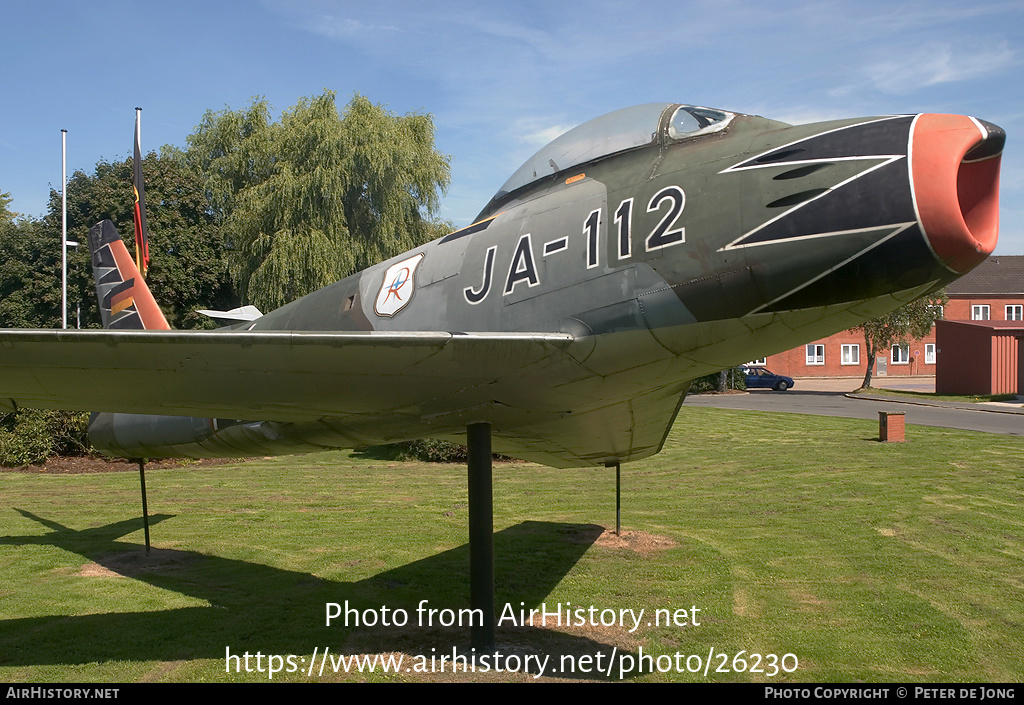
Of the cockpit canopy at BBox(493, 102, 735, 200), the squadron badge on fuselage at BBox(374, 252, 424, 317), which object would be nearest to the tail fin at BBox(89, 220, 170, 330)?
the squadron badge on fuselage at BBox(374, 252, 424, 317)

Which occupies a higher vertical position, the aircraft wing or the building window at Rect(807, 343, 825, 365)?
the aircraft wing

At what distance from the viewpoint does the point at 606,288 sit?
4.71m

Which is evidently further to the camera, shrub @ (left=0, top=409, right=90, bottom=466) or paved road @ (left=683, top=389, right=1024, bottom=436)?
paved road @ (left=683, top=389, right=1024, bottom=436)

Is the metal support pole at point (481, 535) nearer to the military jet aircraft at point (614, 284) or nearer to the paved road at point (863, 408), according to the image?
the military jet aircraft at point (614, 284)

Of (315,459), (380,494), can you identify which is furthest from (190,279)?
(380,494)

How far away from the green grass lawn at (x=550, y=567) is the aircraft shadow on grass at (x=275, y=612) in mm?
38

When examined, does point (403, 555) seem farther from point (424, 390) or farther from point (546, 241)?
point (546, 241)

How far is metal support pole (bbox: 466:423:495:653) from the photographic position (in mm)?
5961

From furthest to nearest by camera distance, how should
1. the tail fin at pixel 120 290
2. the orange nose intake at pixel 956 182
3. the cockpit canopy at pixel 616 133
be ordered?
the tail fin at pixel 120 290
the cockpit canopy at pixel 616 133
the orange nose intake at pixel 956 182

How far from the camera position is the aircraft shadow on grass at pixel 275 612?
22.1ft

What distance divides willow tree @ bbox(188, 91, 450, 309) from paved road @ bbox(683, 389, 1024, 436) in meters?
15.0

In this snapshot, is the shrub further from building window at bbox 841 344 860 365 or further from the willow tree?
building window at bbox 841 344 860 365

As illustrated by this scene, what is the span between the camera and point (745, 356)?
15.9ft

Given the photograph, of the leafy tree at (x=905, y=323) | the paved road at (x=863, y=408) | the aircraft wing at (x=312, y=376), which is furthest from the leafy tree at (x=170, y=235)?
the leafy tree at (x=905, y=323)
